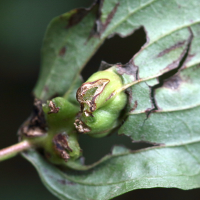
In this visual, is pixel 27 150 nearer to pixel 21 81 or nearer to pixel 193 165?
pixel 193 165

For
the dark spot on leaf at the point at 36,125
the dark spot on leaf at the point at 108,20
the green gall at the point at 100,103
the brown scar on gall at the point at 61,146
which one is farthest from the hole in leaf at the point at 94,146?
the dark spot on leaf at the point at 108,20

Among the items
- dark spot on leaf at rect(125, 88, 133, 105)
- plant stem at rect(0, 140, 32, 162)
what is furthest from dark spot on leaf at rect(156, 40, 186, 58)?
plant stem at rect(0, 140, 32, 162)

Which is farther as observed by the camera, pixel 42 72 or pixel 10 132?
pixel 10 132

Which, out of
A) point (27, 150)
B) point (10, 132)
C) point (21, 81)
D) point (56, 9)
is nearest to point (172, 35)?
point (27, 150)

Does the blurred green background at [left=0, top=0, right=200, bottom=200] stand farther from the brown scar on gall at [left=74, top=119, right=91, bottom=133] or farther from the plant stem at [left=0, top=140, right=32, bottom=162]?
the brown scar on gall at [left=74, top=119, right=91, bottom=133]

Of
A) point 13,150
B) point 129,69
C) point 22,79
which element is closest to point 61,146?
point 13,150

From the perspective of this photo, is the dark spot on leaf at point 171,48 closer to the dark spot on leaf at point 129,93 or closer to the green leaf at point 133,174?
the dark spot on leaf at point 129,93
